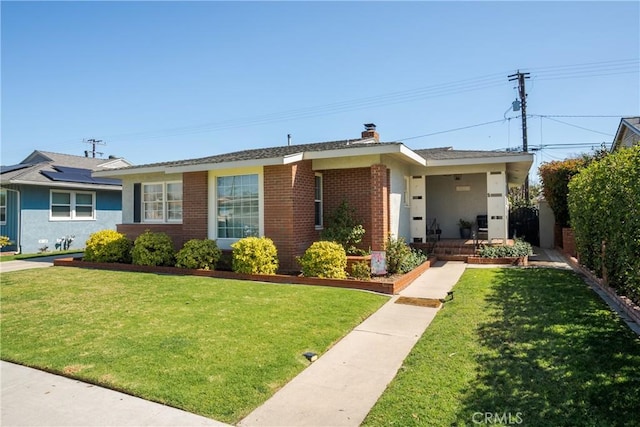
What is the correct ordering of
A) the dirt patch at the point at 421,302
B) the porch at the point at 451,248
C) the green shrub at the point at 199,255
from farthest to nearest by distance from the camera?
the porch at the point at 451,248 → the green shrub at the point at 199,255 → the dirt patch at the point at 421,302

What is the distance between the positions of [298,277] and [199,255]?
3.36m

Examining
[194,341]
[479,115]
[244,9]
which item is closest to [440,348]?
[194,341]

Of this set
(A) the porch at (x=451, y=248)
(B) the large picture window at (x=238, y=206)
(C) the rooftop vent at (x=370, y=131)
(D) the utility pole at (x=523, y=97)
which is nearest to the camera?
(B) the large picture window at (x=238, y=206)

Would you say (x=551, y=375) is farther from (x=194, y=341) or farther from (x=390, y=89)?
(x=390, y=89)

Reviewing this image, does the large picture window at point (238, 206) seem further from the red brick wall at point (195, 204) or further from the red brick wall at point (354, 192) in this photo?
the red brick wall at point (354, 192)

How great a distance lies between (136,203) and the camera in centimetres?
1490

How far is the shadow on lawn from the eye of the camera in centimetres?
332

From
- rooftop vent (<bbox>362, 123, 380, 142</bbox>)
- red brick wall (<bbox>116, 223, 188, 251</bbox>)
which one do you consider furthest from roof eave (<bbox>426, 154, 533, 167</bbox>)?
red brick wall (<bbox>116, 223, 188, 251</bbox>)

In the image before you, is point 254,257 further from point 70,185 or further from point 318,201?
point 70,185

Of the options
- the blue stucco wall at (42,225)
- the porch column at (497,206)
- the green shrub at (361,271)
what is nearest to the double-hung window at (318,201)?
the green shrub at (361,271)

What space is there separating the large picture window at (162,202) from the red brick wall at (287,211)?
15.1 ft

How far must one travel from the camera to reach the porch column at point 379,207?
35.4ft

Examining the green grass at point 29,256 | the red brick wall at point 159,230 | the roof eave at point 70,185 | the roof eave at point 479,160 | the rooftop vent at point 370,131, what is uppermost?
the rooftop vent at point 370,131

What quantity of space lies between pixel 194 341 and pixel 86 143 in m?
55.0
